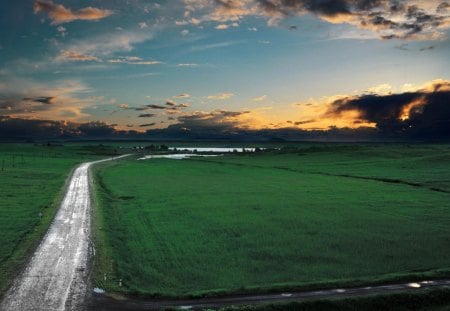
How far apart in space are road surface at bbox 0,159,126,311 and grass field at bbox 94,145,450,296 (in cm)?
111

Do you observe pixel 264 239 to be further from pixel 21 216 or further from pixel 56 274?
pixel 21 216

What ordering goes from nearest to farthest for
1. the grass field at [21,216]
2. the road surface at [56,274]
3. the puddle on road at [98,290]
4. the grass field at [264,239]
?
the road surface at [56,274] → the puddle on road at [98,290] → the grass field at [264,239] → the grass field at [21,216]

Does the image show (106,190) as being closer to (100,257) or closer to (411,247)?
(100,257)

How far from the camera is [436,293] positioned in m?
17.8

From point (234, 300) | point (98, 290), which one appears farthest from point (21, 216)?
point (234, 300)

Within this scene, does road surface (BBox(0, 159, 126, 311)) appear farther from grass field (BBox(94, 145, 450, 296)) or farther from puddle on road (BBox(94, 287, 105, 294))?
grass field (BBox(94, 145, 450, 296))

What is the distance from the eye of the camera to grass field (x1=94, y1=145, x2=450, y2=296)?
19812 mm

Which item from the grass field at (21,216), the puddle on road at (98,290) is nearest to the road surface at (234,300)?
the puddle on road at (98,290)

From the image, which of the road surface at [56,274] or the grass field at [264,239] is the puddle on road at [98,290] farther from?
the road surface at [56,274]

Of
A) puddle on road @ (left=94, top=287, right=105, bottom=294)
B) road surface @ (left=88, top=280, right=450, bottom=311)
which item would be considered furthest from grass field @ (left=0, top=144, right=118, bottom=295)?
road surface @ (left=88, top=280, right=450, bottom=311)

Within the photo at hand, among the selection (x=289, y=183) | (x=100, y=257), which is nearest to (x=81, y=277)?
(x=100, y=257)

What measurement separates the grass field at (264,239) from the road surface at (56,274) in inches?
43.9

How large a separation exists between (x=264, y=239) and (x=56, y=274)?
12.9 metres

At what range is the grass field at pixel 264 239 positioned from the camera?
19.8 m
